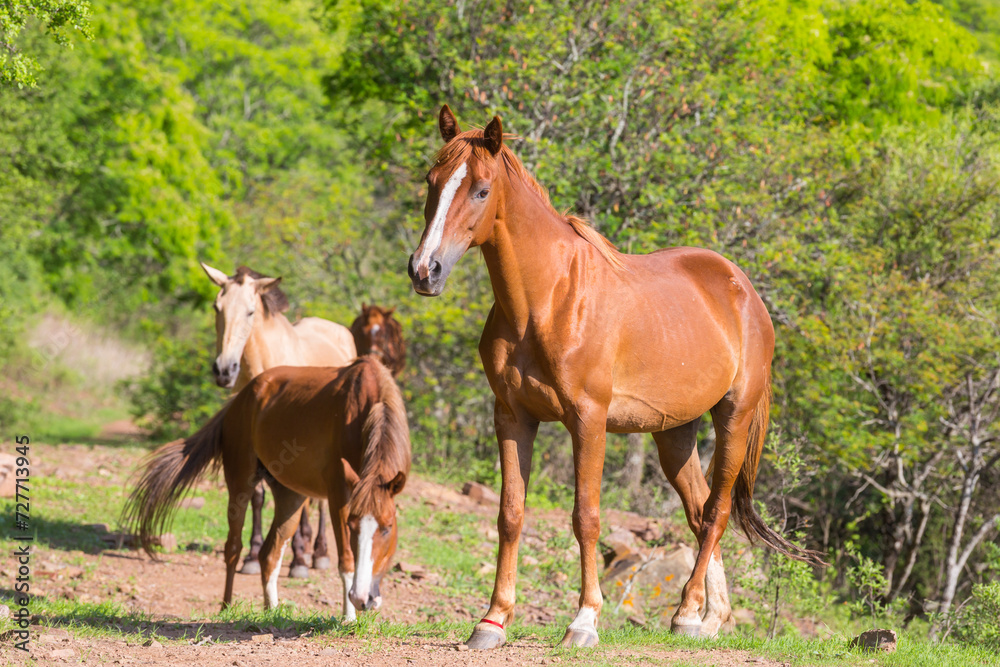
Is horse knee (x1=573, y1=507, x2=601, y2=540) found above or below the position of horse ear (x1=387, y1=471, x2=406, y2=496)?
above

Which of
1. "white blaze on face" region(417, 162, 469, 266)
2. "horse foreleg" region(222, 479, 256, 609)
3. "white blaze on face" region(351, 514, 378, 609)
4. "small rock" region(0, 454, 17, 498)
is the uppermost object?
"white blaze on face" region(417, 162, 469, 266)

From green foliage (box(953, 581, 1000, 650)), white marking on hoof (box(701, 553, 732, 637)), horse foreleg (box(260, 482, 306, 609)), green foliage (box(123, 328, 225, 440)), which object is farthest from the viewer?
green foliage (box(123, 328, 225, 440))

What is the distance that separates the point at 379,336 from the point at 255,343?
1785 mm

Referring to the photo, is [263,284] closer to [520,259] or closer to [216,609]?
[216,609]

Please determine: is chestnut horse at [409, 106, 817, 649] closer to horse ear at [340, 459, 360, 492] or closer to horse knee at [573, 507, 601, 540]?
horse knee at [573, 507, 601, 540]

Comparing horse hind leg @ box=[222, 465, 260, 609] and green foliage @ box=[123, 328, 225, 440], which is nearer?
horse hind leg @ box=[222, 465, 260, 609]

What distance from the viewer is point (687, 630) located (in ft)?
16.0

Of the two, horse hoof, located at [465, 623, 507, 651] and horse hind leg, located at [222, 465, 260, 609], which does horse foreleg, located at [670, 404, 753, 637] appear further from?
horse hind leg, located at [222, 465, 260, 609]

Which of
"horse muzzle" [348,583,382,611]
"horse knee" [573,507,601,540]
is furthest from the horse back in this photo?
"horse knee" [573,507,601,540]

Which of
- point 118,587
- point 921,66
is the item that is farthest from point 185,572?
point 921,66

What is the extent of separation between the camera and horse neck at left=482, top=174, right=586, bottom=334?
425 cm

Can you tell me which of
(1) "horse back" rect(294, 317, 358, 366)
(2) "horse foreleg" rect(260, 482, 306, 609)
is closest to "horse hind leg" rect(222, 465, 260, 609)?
(2) "horse foreleg" rect(260, 482, 306, 609)

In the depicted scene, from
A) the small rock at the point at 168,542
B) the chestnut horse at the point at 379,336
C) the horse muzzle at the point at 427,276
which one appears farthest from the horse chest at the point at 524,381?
the chestnut horse at the point at 379,336

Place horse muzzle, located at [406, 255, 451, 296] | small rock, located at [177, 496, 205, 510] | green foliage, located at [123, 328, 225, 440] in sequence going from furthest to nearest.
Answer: green foliage, located at [123, 328, 225, 440]
small rock, located at [177, 496, 205, 510]
horse muzzle, located at [406, 255, 451, 296]
